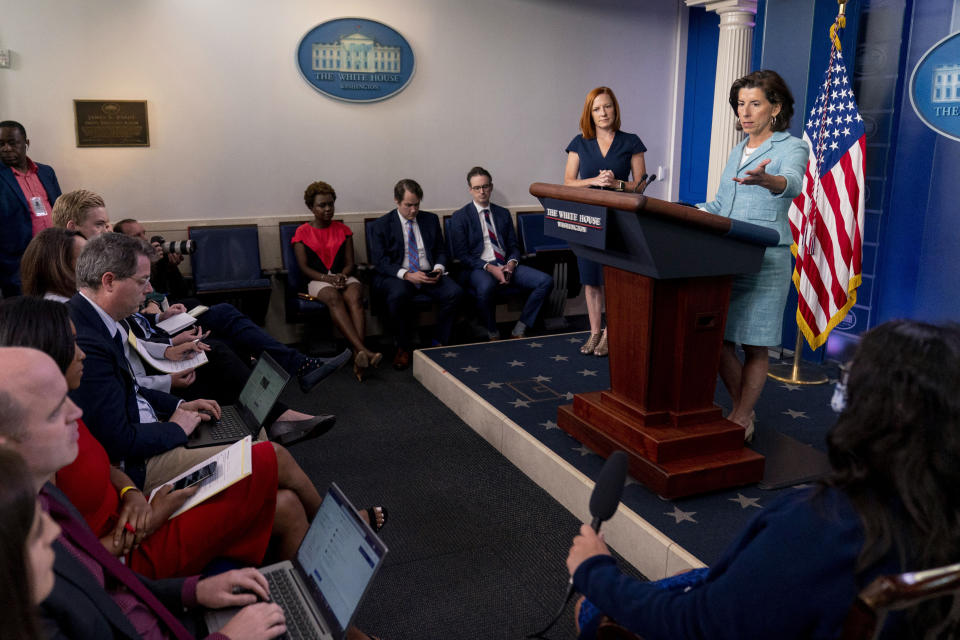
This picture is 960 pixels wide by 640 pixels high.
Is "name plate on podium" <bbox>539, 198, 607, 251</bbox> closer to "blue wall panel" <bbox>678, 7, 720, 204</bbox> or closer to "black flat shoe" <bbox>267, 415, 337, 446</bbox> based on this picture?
"black flat shoe" <bbox>267, 415, 337, 446</bbox>

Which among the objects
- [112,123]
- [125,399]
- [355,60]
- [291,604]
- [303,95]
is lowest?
[291,604]

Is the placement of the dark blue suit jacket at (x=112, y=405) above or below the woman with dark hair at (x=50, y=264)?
below

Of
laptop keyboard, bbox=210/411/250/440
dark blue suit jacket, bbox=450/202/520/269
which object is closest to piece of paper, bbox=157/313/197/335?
laptop keyboard, bbox=210/411/250/440

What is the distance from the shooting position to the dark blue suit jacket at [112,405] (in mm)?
2131

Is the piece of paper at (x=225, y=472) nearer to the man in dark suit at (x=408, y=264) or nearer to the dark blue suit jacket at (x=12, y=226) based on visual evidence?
the man in dark suit at (x=408, y=264)

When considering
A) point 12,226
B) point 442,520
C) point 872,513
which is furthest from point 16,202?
point 872,513

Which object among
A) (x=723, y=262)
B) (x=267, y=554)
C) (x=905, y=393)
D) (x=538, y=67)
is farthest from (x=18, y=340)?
(x=538, y=67)

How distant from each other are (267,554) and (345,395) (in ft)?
→ 7.72

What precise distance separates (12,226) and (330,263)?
1.89 m

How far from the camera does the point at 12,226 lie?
14.6ft

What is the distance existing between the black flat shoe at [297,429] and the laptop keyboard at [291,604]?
1.43 m

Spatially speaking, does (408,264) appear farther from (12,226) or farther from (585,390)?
(12,226)

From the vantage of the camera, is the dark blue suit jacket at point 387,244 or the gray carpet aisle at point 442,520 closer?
the gray carpet aisle at point 442,520

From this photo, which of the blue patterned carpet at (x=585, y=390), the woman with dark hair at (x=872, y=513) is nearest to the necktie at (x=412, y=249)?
the blue patterned carpet at (x=585, y=390)
